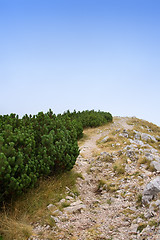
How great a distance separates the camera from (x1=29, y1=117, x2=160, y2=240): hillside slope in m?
5.37

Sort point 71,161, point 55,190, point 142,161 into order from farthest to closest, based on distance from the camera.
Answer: point 142,161, point 71,161, point 55,190

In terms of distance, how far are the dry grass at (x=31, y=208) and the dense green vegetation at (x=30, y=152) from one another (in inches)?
14.0

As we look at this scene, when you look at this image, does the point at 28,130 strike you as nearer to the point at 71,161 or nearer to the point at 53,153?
the point at 53,153

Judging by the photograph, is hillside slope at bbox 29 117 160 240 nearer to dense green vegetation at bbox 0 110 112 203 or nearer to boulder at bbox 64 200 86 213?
boulder at bbox 64 200 86 213

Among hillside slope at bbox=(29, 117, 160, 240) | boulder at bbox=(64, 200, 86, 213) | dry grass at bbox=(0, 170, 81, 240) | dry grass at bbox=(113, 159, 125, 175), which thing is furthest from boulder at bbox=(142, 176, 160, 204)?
dry grass at bbox=(113, 159, 125, 175)

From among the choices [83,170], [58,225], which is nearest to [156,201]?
[58,225]

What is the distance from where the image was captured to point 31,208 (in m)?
6.36

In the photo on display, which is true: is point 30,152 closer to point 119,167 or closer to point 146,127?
point 119,167

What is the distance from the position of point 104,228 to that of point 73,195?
6.98 feet

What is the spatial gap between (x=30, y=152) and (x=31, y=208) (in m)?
1.72

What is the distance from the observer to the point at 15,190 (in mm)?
6277

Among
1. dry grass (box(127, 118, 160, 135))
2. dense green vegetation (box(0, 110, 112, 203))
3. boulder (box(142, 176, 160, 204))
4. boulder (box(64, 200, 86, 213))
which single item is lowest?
boulder (box(64, 200, 86, 213))

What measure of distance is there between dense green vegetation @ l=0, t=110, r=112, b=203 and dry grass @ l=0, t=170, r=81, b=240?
0.36 metres

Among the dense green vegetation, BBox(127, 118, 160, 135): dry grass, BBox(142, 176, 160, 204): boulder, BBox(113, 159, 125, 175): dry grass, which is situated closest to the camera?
the dense green vegetation
